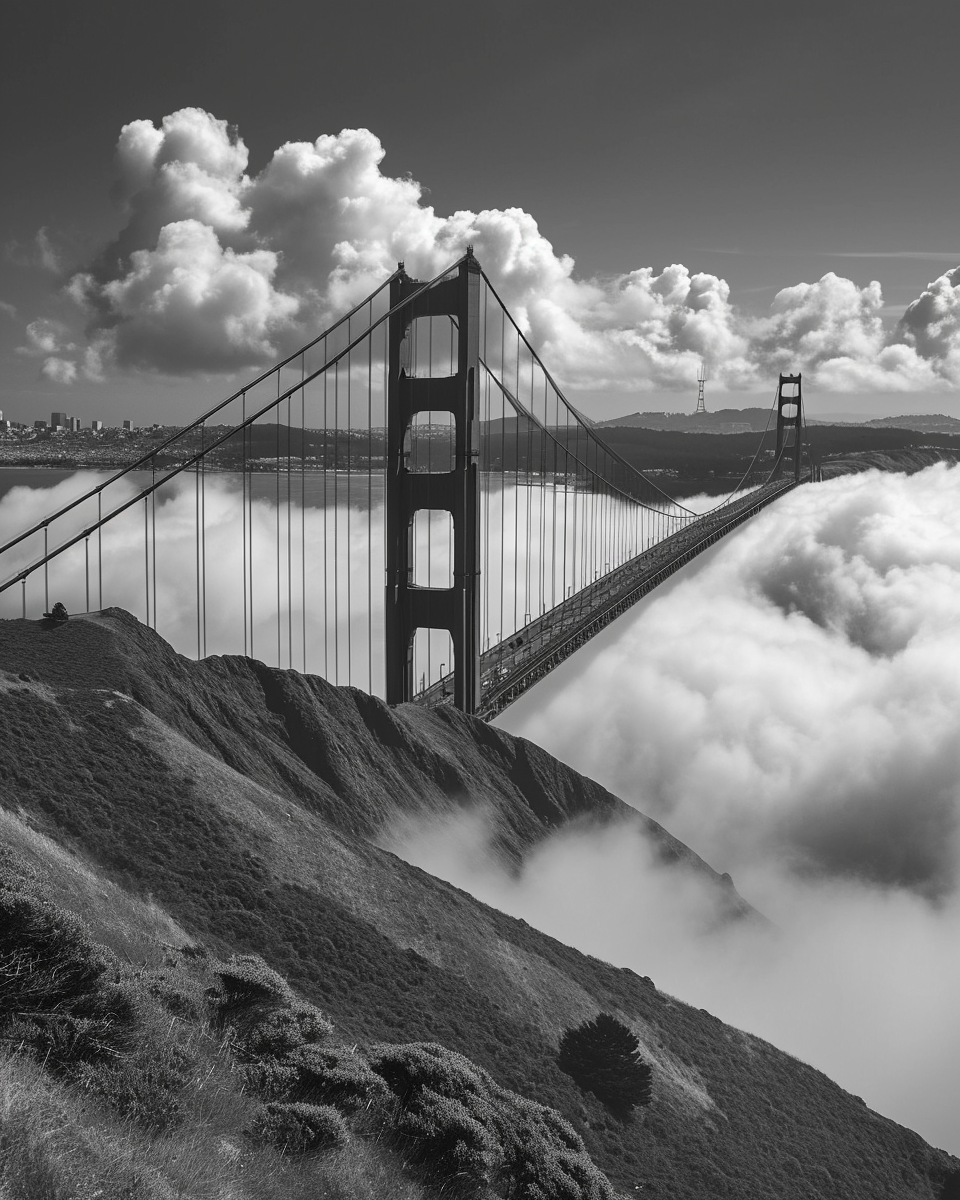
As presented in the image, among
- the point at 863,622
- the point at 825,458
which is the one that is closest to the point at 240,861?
the point at 863,622

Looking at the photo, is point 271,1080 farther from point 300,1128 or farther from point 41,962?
point 41,962

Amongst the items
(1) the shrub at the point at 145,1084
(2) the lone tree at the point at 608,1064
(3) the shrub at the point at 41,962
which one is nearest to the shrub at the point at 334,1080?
(1) the shrub at the point at 145,1084

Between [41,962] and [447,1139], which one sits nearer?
[41,962]

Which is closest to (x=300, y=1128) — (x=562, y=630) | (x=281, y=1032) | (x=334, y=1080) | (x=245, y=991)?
(x=334, y=1080)

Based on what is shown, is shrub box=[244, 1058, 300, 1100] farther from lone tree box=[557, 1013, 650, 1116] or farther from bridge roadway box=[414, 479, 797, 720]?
bridge roadway box=[414, 479, 797, 720]

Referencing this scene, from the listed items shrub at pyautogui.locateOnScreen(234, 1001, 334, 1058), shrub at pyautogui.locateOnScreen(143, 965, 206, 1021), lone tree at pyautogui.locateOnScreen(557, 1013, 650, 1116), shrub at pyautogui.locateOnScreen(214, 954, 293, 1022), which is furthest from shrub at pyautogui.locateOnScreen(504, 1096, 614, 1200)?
lone tree at pyautogui.locateOnScreen(557, 1013, 650, 1116)

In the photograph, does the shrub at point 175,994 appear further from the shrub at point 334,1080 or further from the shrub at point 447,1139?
the shrub at point 447,1139
